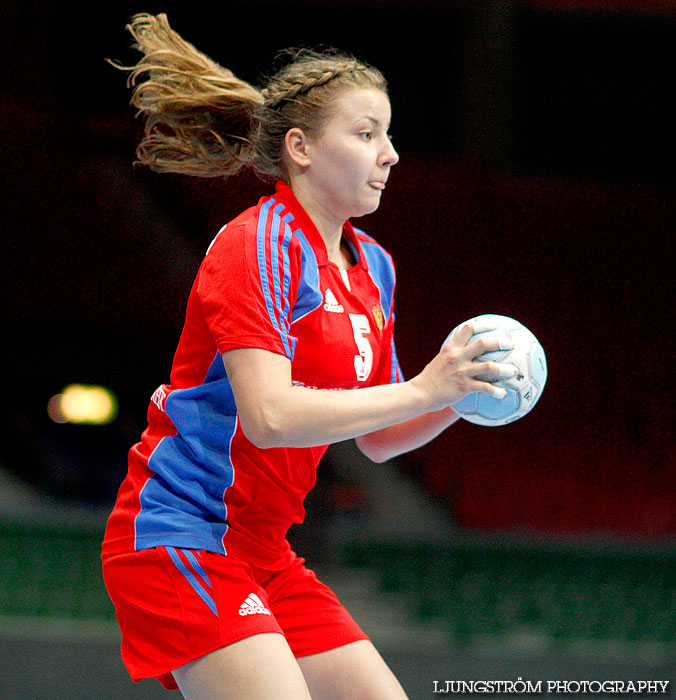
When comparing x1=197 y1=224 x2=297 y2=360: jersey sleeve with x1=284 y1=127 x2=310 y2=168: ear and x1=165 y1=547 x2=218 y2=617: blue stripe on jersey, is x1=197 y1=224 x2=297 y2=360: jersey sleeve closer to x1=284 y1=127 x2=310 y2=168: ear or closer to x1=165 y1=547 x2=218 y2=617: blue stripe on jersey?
x1=284 y1=127 x2=310 y2=168: ear

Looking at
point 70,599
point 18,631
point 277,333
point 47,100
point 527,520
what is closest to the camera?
point 277,333

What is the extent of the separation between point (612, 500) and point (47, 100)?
4708mm

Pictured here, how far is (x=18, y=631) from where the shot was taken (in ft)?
11.3

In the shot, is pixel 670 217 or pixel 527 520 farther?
pixel 670 217

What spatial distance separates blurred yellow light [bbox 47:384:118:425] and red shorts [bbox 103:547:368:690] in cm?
445

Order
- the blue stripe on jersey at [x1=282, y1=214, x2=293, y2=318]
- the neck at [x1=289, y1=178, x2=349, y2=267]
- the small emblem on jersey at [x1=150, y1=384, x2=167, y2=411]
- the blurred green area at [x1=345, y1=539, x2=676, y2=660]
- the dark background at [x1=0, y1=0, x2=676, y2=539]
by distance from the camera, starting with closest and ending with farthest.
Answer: the blue stripe on jersey at [x1=282, y1=214, x2=293, y2=318] < the small emblem on jersey at [x1=150, y1=384, x2=167, y2=411] < the neck at [x1=289, y1=178, x2=349, y2=267] < the blurred green area at [x1=345, y1=539, x2=676, y2=660] < the dark background at [x1=0, y1=0, x2=676, y2=539]

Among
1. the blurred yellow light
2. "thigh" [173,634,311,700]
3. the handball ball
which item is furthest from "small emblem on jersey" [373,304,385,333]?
the blurred yellow light

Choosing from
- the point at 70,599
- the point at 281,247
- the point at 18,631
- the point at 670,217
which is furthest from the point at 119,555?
the point at 670,217

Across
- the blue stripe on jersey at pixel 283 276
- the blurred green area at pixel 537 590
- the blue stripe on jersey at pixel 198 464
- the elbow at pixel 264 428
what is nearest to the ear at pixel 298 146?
the blue stripe on jersey at pixel 283 276

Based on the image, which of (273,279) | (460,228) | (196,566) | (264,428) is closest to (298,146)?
(273,279)

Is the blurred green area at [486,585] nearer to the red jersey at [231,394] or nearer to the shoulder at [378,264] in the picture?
the shoulder at [378,264]

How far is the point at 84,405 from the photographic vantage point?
5980 millimetres

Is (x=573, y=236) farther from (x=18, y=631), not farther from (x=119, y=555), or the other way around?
(x=119, y=555)

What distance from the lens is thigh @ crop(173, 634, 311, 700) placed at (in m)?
1.43
